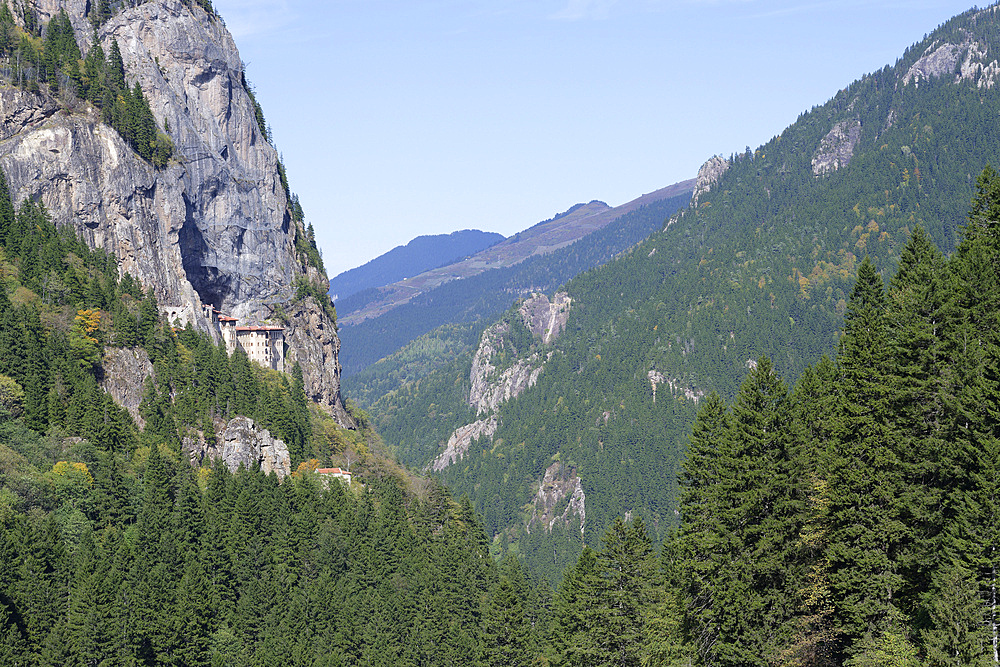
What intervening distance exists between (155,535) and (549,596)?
38281 millimetres

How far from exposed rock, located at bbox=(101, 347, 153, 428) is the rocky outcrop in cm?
721

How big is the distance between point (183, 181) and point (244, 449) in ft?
174

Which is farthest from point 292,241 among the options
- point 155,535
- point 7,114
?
point 155,535

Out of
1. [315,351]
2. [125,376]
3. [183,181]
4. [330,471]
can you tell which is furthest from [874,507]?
[315,351]

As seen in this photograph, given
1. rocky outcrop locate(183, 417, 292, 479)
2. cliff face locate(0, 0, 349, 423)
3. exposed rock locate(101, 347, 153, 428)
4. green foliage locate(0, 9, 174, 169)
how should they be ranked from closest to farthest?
exposed rock locate(101, 347, 153, 428) → rocky outcrop locate(183, 417, 292, 479) → cliff face locate(0, 0, 349, 423) → green foliage locate(0, 9, 174, 169)

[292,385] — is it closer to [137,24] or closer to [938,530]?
[137,24]

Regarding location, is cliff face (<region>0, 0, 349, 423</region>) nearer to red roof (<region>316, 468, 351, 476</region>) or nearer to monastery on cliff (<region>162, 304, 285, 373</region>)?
monastery on cliff (<region>162, 304, 285, 373</region>)

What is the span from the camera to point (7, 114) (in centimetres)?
13550

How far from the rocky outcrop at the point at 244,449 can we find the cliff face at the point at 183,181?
26.8 meters

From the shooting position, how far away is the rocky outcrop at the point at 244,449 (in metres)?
123

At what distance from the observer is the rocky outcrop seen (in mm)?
122625

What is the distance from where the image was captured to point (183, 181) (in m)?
160

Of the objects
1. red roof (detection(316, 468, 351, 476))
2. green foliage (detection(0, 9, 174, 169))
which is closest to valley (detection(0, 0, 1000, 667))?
green foliage (detection(0, 9, 174, 169))

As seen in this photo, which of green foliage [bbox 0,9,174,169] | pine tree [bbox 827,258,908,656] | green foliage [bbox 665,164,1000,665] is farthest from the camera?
green foliage [bbox 0,9,174,169]
